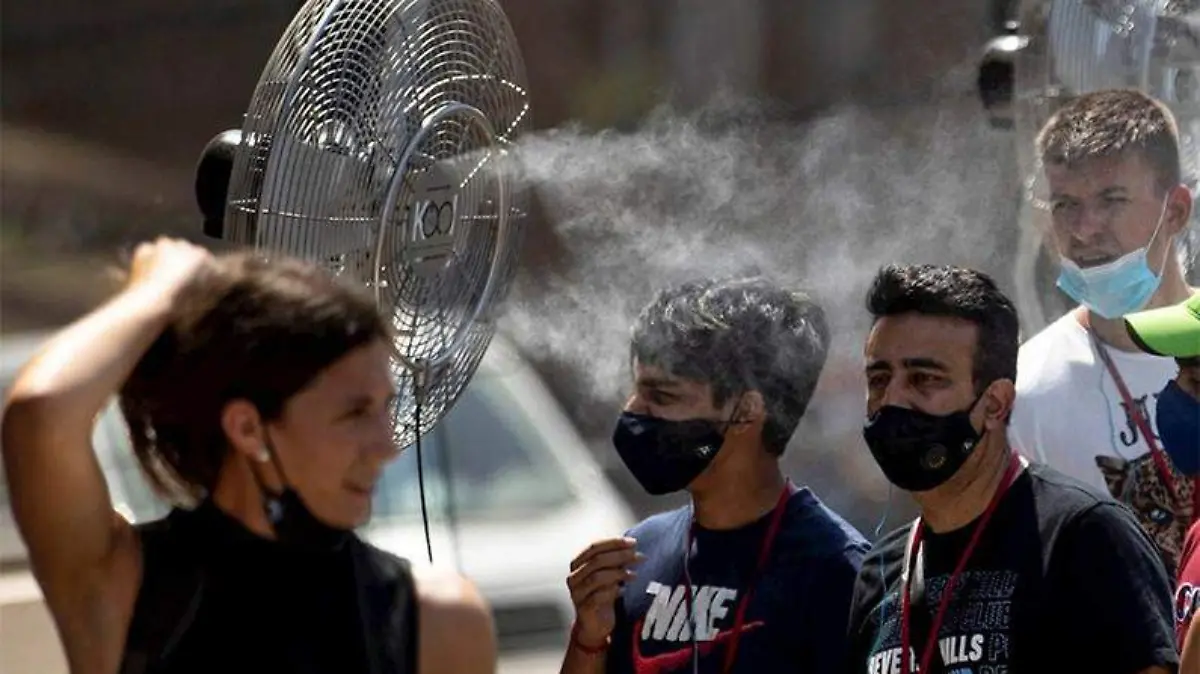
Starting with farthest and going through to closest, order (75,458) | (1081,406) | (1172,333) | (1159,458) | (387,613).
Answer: (1081,406) → (1159,458) → (1172,333) → (387,613) → (75,458)

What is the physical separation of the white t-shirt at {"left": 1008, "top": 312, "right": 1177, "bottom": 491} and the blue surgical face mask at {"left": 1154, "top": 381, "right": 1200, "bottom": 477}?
174 millimetres

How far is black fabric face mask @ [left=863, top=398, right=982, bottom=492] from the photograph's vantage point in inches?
133

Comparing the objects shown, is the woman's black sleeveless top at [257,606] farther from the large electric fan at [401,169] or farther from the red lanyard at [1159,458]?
the red lanyard at [1159,458]

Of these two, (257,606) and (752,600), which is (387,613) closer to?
(257,606)

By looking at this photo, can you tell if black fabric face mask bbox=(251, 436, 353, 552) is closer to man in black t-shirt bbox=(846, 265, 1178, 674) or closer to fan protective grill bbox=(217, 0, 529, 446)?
fan protective grill bbox=(217, 0, 529, 446)

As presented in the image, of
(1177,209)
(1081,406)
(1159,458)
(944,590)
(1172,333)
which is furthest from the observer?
(1177,209)

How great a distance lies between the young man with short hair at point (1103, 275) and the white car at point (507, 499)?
2536 mm

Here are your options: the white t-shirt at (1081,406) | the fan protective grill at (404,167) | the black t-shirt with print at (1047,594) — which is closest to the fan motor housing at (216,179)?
the fan protective grill at (404,167)

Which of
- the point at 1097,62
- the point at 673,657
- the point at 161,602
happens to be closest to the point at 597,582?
the point at 673,657

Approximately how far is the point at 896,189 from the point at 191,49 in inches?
231

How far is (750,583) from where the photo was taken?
352 centimetres

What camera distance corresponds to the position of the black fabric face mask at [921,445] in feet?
11.1

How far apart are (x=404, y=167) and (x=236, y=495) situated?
0.89 metres

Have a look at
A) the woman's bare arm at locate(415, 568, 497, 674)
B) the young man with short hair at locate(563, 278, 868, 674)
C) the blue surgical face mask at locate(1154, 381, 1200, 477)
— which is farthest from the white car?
the woman's bare arm at locate(415, 568, 497, 674)
